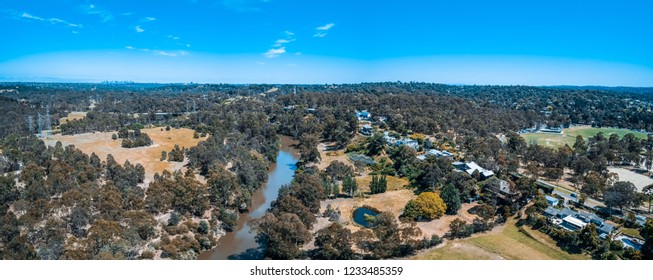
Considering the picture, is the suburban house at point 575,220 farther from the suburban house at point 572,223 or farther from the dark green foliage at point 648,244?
the dark green foliage at point 648,244

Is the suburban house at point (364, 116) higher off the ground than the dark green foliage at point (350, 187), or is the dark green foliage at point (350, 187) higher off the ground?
the suburban house at point (364, 116)

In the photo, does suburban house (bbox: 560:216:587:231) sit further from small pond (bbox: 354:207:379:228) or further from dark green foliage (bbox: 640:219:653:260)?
small pond (bbox: 354:207:379:228)

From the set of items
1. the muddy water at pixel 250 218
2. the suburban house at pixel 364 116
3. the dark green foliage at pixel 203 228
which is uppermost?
the suburban house at pixel 364 116

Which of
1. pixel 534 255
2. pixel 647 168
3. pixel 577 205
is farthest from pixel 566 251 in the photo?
pixel 647 168

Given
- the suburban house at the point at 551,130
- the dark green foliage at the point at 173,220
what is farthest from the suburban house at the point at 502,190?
the suburban house at the point at 551,130

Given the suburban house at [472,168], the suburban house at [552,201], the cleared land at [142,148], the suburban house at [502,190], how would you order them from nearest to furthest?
the suburban house at [552,201] → the suburban house at [502,190] → the suburban house at [472,168] → the cleared land at [142,148]

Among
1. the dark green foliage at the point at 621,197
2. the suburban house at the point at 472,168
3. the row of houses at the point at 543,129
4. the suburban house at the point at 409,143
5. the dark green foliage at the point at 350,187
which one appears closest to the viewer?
the dark green foliage at the point at 621,197

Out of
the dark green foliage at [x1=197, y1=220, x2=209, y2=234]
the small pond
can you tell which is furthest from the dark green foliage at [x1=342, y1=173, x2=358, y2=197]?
the dark green foliage at [x1=197, y1=220, x2=209, y2=234]

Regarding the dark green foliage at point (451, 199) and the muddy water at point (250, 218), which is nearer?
the muddy water at point (250, 218)
